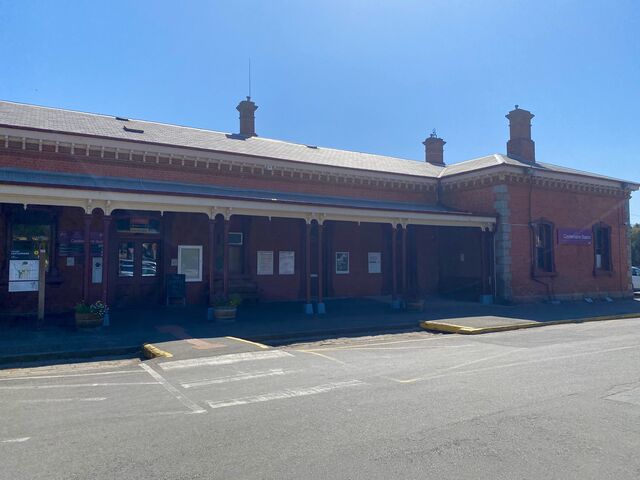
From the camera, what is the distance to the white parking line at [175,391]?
589cm

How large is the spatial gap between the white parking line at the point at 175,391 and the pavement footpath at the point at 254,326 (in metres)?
1.45

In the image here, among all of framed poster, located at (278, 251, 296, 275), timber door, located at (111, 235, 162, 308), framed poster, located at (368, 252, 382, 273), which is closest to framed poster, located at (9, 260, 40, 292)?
timber door, located at (111, 235, 162, 308)

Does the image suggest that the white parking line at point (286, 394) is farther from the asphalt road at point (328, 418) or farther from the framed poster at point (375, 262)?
the framed poster at point (375, 262)

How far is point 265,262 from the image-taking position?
18797mm

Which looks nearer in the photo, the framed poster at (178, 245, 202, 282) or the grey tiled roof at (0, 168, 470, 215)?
the grey tiled roof at (0, 168, 470, 215)

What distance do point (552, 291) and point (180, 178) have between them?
16008mm

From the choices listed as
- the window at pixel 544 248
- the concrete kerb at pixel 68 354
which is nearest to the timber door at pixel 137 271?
the concrete kerb at pixel 68 354

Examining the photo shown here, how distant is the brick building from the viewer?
14.5 meters

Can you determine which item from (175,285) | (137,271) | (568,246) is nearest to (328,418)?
(175,285)

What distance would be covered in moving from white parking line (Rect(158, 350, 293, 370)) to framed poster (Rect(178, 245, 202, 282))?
8039 millimetres

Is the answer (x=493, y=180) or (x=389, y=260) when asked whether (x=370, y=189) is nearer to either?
(x=389, y=260)

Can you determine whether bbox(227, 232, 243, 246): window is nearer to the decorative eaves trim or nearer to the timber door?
the decorative eaves trim

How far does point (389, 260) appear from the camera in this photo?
21.9 m

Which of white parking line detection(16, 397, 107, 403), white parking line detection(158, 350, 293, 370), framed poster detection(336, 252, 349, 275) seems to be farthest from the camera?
framed poster detection(336, 252, 349, 275)
